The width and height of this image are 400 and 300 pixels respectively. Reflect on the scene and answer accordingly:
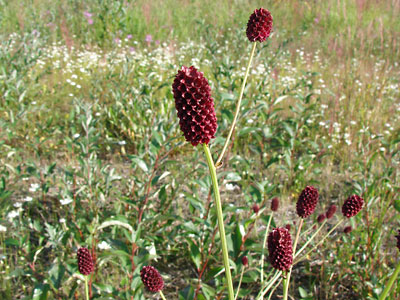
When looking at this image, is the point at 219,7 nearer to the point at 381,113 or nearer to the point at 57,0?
the point at 57,0

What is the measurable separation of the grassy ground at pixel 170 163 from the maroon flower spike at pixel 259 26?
1.83 feet

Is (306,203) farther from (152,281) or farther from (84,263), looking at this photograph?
(84,263)

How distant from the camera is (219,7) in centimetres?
851

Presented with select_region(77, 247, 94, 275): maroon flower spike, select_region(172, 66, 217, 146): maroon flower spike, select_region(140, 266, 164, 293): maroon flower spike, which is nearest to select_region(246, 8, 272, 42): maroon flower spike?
select_region(172, 66, 217, 146): maroon flower spike

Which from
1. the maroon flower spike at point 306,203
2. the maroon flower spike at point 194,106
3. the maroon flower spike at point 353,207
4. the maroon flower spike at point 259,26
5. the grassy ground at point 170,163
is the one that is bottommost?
the grassy ground at point 170,163

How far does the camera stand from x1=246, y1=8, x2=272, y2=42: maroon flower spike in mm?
1192

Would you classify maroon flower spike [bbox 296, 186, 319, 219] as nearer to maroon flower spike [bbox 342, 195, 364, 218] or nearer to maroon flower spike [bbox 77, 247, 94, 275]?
maroon flower spike [bbox 342, 195, 364, 218]

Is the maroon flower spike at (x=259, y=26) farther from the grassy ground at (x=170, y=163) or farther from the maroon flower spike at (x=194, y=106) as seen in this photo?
the grassy ground at (x=170, y=163)

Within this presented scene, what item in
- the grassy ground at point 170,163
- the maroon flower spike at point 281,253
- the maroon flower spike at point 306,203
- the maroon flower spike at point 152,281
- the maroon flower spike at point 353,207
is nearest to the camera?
the maroon flower spike at point 281,253

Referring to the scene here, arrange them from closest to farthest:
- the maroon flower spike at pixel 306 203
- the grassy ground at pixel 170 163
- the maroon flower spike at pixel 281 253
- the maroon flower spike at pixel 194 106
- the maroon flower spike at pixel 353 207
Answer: the maroon flower spike at pixel 194 106 < the maroon flower spike at pixel 281 253 < the maroon flower spike at pixel 306 203 < the maroon flower spike at pixel 353 207 < the grassy ground at pixel 170 163

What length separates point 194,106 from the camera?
2.82ft

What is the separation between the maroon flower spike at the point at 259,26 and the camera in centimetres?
119

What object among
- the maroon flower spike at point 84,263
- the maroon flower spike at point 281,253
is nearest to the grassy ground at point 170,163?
the maroon flower spike at point 84,263

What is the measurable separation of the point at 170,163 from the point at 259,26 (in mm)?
1150
